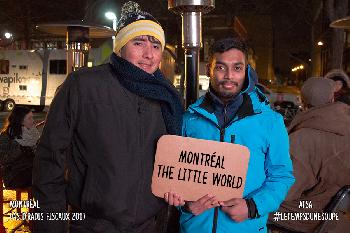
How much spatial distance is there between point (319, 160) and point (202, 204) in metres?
1.43

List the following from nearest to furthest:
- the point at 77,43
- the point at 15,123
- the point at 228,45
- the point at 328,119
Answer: the point at 228,45
the point at 328,119
the point at 15,123
the point at 77,43

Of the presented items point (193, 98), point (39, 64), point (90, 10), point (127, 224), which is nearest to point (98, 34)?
point (90, 10)

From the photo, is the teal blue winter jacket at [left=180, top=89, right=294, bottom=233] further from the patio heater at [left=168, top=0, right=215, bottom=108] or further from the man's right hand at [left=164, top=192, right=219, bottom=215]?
the patio heater at [left=168, top=0, right=215, bottom=108]

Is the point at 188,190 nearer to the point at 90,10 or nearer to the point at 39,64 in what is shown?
the point at 90,10

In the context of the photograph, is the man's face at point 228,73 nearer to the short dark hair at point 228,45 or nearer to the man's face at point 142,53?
the short dark hair at point 228,45

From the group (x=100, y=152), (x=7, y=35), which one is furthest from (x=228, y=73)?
(x=7, y=35)

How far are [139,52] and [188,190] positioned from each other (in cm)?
94

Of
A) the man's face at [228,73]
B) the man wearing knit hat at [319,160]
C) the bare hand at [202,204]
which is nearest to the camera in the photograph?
the bare hand at [202,204]

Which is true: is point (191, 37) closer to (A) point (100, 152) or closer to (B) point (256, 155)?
(B) point (256, 155)

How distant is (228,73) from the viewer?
2.70 meters

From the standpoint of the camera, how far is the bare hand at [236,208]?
2479 millimetres

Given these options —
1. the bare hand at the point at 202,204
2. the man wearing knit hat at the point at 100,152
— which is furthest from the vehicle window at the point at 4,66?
the bare hand at the point at 202,204

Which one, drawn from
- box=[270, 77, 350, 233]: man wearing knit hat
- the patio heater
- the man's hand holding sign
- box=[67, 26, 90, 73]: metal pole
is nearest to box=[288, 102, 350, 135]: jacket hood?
box=[270, 77, 350, 233]: man wearing knit hat

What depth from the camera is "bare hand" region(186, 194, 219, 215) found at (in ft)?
8.06
